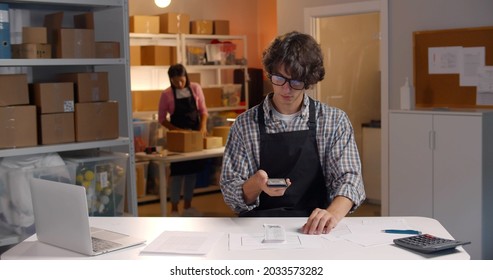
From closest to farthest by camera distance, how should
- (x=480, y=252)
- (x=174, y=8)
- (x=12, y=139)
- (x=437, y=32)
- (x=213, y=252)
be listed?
(x=213, y=252) < (x=12, y=139) < (x=480, y=252) < (x=437, y=32) < (x=174, y=8)

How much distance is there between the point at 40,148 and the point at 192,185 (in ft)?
10.6

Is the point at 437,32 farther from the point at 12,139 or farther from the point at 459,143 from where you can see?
the point at 12,139

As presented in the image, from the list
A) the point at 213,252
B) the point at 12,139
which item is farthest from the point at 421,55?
the point at 213,252

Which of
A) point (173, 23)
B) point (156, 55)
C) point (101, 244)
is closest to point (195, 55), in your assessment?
point (173, 23)

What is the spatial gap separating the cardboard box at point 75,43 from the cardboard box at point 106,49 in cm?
4

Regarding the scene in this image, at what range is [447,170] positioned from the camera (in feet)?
15.4

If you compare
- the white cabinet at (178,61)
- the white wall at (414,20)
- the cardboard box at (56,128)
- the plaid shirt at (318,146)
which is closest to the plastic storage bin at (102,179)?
the cardboard box at (56,128)

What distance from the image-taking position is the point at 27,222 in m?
3.68

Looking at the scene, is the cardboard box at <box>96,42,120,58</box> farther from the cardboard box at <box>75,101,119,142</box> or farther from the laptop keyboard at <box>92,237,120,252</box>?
the laptop keyboard at <box>92,237,120,252</box>

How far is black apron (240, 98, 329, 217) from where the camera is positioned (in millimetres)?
2809

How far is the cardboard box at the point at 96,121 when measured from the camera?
3891mm

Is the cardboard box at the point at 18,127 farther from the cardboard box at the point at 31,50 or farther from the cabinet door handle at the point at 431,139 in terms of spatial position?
the cabinet door handle at the point at 431,139

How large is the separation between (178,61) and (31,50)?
453cm

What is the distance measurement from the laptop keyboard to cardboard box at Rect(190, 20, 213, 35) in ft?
20.2
